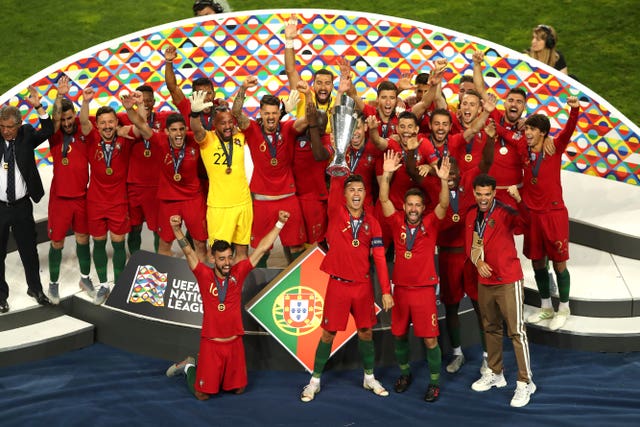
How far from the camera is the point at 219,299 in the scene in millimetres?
7898

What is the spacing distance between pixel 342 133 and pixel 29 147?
2.37 m

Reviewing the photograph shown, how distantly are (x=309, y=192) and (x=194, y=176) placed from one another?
89 centimetres

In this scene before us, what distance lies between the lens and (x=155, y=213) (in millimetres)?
9227

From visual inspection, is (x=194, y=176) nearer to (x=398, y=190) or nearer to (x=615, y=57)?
(x=398, y=190)

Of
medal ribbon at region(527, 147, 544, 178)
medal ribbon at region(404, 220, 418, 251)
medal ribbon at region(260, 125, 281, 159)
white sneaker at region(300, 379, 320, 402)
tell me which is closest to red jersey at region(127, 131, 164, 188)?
medal ribbon at region(260, 125, 281, 159)

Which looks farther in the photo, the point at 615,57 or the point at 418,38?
the point at 615,57

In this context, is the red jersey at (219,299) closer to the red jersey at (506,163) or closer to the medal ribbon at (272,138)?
the medal ribbon at (272,138)

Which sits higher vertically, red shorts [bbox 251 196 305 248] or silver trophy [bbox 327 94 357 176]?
silver trophy [bbox 327 94 357 176]

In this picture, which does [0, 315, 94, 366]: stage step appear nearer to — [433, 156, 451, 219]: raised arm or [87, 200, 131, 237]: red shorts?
[87, 200, 131, 237]: red shorts

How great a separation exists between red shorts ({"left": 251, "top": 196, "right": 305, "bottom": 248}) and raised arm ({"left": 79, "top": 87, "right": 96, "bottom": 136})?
1387mm

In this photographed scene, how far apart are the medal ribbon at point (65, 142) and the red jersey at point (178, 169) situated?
0.62 metres

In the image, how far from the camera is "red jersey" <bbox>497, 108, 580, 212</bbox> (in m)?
8.48

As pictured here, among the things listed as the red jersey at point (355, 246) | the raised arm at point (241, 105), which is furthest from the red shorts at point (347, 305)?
the raised arm at point (241, 105)

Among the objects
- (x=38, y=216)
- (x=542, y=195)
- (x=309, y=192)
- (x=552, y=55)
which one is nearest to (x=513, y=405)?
(x=542, y=195)
